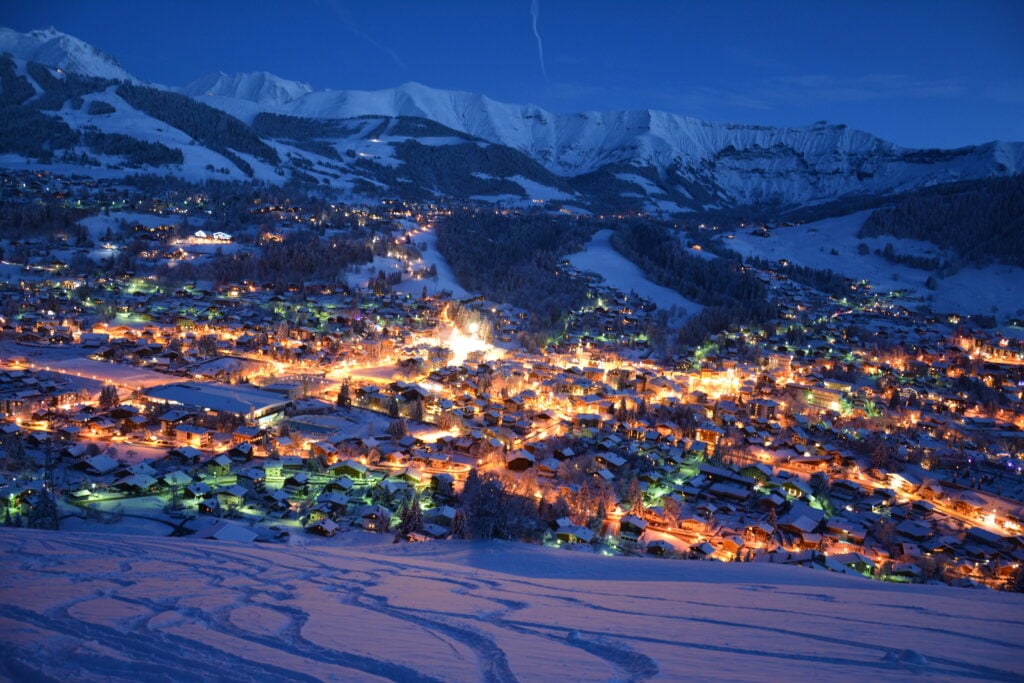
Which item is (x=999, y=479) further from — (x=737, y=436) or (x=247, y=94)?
(x=247, y=94)

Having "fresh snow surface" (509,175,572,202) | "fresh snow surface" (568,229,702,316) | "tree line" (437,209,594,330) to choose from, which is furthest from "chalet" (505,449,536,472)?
"fresh snow surface" (509,175,572,202)

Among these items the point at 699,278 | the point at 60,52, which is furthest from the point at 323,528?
the point at 60,52

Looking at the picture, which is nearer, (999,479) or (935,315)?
(999,479)

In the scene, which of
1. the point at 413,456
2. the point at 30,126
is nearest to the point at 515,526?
the point at 413,456

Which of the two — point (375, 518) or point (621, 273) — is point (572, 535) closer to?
point (375, 518)

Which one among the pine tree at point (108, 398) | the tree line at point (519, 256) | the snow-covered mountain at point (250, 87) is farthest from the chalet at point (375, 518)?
the snow-covered mountain at point (250, 87)

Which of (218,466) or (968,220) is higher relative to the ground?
(968,220)
